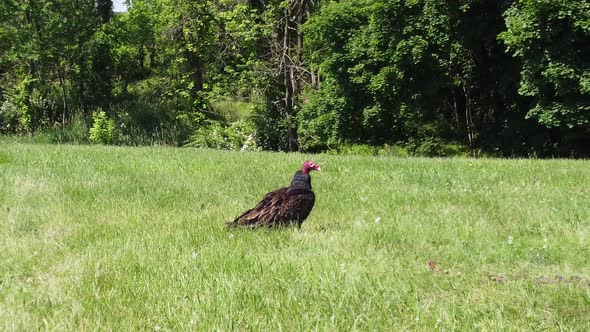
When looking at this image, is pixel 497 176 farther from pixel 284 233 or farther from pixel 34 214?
pixel 34 214

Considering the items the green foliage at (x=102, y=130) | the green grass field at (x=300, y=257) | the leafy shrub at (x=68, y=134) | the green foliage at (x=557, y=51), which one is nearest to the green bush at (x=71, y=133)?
the leafy shrub at (x=68, y=134)

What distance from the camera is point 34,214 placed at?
660cm

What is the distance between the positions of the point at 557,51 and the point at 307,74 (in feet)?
47.8

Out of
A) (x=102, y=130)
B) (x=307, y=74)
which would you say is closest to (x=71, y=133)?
Answer: (x=102, y=130)

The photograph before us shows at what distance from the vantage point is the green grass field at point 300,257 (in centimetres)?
339

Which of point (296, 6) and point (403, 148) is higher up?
point (296, 6)

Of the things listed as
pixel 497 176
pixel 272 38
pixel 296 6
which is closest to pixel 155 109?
pixel 272 38

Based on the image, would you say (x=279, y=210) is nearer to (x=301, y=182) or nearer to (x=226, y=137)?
(x=301, y=182)

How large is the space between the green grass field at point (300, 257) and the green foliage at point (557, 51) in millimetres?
9325

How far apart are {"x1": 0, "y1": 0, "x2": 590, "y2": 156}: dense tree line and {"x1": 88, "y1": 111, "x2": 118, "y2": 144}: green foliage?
0.09m

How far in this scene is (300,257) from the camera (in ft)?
15.2

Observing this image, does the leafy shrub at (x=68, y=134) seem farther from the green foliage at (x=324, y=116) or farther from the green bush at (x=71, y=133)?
the green foliage at (x=324, y=116)

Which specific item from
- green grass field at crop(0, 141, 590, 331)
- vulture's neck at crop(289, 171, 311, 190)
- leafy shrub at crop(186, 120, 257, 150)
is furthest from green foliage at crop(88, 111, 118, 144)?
vulture's neck at crop(289, 171, 311, 190)

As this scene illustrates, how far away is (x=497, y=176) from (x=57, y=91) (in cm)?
3081
